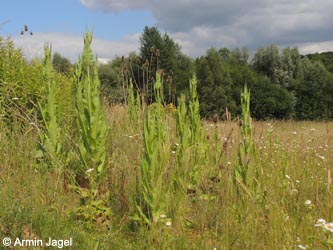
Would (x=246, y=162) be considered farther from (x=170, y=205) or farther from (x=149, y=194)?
(x=149, y=194)

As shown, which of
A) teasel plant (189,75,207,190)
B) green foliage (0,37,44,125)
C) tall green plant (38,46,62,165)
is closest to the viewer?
teasel plant (189,75,207,190)

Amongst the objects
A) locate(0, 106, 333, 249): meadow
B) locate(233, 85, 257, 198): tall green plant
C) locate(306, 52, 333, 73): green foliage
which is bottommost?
locate(0, 106, 333, 249): meadow

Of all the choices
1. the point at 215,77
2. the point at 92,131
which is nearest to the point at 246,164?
the point at 92,131

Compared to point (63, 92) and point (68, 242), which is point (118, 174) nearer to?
point (68, 242)

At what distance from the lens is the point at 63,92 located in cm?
643

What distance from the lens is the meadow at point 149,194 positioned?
9.48 feet

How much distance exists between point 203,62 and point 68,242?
23.7 metres

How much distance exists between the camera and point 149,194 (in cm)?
309

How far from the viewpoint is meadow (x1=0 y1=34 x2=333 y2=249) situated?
289cm

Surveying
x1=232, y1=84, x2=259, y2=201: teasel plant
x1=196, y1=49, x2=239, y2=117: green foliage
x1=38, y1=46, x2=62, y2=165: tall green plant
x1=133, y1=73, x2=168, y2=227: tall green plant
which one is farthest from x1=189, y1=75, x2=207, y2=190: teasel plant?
x1=196, y1=49, x2=239, y2=117: green foliage

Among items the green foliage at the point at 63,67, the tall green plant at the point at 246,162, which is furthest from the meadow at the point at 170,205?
the green foliage at the point at 63,67

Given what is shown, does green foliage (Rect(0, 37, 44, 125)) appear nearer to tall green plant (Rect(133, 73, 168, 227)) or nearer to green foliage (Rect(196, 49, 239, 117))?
tall green plant (Rect(133, 73, 168, 227))

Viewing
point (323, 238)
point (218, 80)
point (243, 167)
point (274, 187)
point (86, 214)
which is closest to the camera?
point (323, 238)

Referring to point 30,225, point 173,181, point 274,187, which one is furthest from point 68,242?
point 274,187
